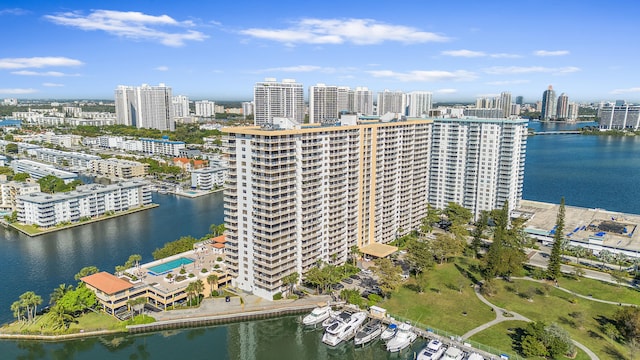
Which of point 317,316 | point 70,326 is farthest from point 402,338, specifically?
point 70,326

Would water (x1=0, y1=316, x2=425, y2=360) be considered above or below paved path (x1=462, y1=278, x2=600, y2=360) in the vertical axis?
below

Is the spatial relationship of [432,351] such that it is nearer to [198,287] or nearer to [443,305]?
[443,305]

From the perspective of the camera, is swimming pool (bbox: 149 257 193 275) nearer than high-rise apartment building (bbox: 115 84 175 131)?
Yes

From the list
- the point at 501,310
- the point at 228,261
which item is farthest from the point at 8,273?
the point at 501,310

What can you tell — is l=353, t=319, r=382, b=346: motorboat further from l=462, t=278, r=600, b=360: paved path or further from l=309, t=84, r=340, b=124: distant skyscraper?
l=309, t=84, r=340, b=124: distant skyscraper

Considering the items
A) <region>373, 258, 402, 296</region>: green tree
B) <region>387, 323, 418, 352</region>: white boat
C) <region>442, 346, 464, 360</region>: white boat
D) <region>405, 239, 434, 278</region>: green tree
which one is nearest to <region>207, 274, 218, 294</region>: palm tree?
<region>373, 258, 402, 296</region>: green tree

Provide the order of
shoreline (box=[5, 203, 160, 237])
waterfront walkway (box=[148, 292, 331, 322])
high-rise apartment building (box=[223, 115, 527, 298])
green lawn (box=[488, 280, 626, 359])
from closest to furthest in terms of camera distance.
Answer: green lawn (box=[488, 280, 626, 359]), waterfront walkway (box=[148, 292, 331, 322]), high-rise apartment building (box=[223, 115, 527, 298]), shoreline (box=[5, 203, 160, 237])
